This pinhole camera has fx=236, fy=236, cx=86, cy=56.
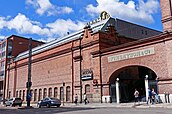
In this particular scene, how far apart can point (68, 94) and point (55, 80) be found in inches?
202

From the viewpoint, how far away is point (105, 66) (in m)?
33.8

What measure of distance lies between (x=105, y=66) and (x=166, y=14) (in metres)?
10.8

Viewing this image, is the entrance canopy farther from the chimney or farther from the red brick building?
the chimney

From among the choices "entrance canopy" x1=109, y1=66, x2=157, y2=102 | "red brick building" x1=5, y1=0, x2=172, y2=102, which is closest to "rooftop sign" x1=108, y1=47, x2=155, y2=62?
"red brick building" x1=5, y1=0, x2=172, y2=102

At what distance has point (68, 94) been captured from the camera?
39781mm

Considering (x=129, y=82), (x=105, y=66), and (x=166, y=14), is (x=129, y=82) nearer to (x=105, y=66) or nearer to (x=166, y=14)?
(x=105, y=66)

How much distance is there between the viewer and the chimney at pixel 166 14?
28.4 m

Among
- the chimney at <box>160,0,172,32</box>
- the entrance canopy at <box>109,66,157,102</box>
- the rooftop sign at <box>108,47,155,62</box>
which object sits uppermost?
the chimney at <box>160,0,172,32</box>

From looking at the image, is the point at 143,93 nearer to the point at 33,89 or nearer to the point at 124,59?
the point at 124,59

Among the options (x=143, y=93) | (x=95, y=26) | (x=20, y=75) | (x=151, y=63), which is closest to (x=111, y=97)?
(x=143, y=93)

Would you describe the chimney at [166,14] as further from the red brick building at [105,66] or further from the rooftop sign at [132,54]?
the rooftop sign at [132,54]

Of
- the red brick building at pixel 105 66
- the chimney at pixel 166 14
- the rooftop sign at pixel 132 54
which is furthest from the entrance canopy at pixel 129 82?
the chimney at pixel 166 14

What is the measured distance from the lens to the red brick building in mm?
27578

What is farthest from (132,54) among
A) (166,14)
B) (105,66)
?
(166,14)
